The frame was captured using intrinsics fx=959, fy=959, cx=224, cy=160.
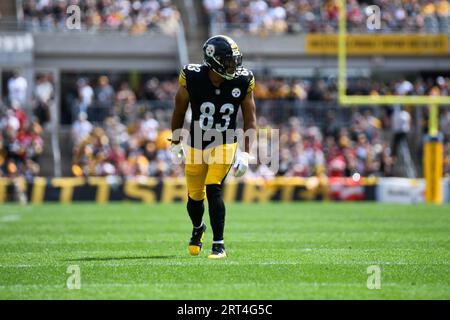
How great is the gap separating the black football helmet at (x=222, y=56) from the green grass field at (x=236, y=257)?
166 cm

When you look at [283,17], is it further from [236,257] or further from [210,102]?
[236,257]

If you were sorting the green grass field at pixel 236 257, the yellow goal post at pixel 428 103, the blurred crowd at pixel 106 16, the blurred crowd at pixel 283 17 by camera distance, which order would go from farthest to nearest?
the blurred crowd at pixel 106 16 < the blurred crowd at pixel 283 17 < the yellow goal post at pixel 428 103 < the green grass field at pixel 236 257

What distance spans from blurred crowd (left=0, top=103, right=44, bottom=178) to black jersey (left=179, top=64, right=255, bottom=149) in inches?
504

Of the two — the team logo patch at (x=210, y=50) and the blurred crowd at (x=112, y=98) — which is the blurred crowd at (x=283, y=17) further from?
the team logo patch at (x=210, y=50)

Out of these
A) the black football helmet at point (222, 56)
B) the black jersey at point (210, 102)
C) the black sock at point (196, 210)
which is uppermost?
the black football helmet at point (222, 56)

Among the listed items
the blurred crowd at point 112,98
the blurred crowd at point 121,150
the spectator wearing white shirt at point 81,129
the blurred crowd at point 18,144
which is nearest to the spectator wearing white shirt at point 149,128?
the blurred crowd at point 121,150

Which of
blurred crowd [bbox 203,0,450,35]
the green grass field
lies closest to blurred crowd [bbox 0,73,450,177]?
blurred crowd [bbox 203,0,450,35]

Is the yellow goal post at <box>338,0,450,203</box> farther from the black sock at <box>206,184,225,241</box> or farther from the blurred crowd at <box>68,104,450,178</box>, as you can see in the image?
the black sock at <box>206,184,225,241</box>

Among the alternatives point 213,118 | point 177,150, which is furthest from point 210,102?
point 177,150

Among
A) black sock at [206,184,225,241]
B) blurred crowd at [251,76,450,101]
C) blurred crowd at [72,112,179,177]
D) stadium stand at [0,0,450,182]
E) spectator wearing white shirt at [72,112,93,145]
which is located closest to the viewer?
black sock at [206,184,225,241]

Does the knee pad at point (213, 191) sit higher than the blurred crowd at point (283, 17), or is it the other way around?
the blurred crowd at point (283, 17)

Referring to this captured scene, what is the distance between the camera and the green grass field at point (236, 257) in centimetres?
659

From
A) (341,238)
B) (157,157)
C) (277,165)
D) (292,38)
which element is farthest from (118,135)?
(341,238)

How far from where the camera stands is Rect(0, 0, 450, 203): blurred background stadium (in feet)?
68.7
